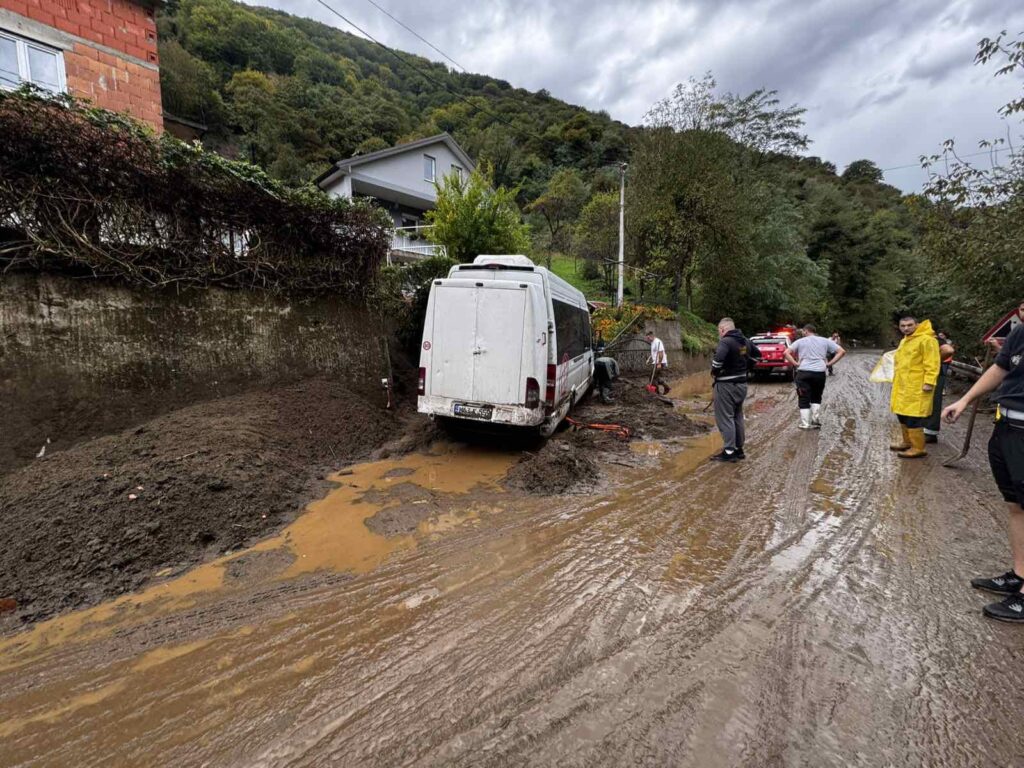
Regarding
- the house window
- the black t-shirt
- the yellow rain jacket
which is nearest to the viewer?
the black t-shirt

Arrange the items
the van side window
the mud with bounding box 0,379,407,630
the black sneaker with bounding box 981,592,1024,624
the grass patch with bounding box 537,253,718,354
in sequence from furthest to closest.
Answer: the grass patch with bounding box 537,253,718,354 → the van side window → the mud with bounding box 0,379,407,630 → the black sneaker with bounding box 981,592,1024,624

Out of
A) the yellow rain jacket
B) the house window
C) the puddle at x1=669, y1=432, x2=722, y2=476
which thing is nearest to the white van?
the puddle at x1=669, y1=432, x2=722, y2=476

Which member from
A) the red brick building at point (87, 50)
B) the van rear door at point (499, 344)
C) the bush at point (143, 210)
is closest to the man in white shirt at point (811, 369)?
the van rear door at point (499, 344)

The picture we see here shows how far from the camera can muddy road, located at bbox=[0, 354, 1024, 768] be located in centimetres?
189

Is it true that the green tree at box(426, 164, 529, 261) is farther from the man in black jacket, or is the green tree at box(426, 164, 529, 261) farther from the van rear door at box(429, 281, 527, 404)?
the man in black jacket

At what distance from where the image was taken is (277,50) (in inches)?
2277

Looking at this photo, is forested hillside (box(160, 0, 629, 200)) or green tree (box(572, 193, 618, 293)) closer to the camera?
green tree (box(572, 193, 618, 293))

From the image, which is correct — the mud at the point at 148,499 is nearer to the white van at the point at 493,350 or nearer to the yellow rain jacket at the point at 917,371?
the white van at the point at 493,350

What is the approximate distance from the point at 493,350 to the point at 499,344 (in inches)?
4.4

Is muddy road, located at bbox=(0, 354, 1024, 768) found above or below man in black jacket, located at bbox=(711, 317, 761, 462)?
below

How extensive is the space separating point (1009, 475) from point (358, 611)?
4.14 meters

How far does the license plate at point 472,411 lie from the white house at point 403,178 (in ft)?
49.4

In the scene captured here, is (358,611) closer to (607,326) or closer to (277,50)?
(607,326)

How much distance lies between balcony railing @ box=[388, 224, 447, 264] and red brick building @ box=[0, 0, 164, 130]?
6.76 meters
